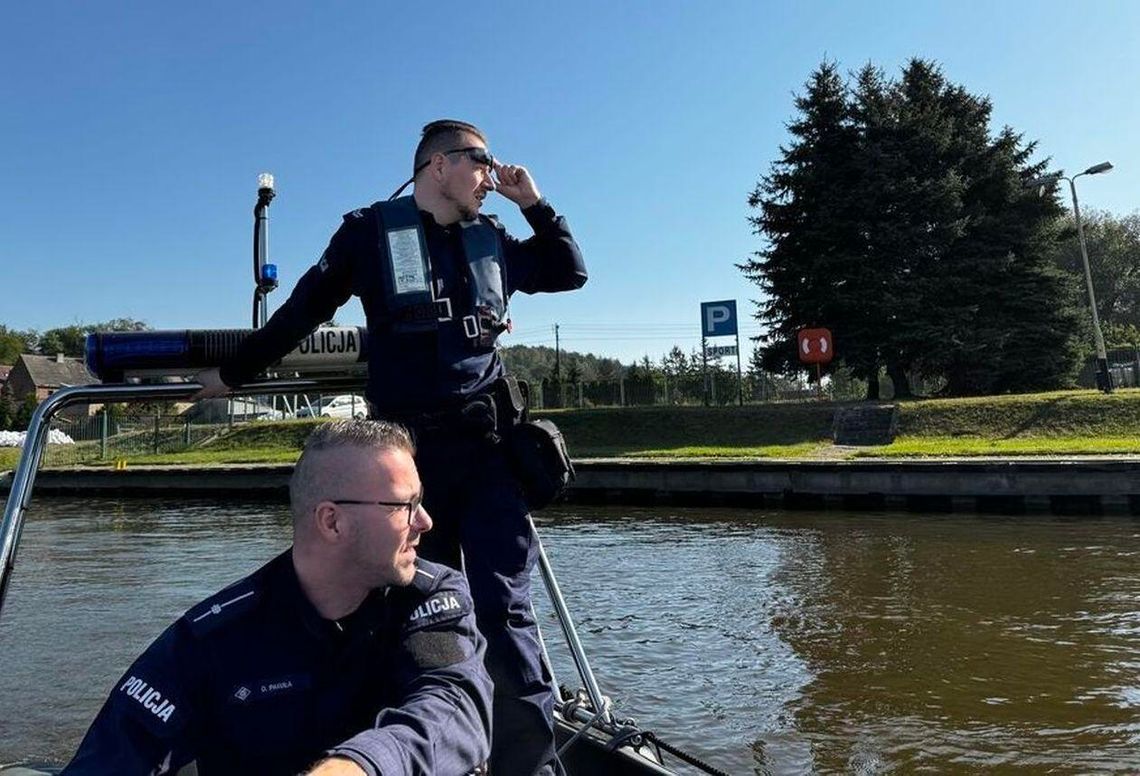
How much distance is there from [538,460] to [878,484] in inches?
625

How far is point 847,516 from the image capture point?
53.5ft

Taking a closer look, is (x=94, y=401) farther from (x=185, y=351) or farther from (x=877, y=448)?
(x=877, y=448)

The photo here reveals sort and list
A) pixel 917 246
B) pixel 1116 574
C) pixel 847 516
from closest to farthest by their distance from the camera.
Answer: pixel 1116 574 → pixel 847 516 → pixel 917 246

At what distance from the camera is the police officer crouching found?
5.32 ft

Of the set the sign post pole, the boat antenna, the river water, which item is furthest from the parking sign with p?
the boat antenna

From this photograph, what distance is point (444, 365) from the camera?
2.53 metres

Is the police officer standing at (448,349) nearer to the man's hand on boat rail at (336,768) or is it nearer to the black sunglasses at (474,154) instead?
the black sunglasses at (474,154)

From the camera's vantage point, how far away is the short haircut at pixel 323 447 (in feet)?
5.68

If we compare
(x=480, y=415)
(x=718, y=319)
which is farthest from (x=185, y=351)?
(x=718, y=319)

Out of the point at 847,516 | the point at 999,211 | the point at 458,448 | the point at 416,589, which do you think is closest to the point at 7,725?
the point at 458,448

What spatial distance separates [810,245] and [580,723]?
30462 millimetres

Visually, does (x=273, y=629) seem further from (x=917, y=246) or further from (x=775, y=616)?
(x=917, y=246)

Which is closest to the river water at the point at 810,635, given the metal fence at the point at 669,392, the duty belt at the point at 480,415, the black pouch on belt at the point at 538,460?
the black pouch on belt at the point at 538,460

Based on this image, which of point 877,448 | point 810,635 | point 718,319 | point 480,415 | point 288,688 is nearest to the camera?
point 288,688
